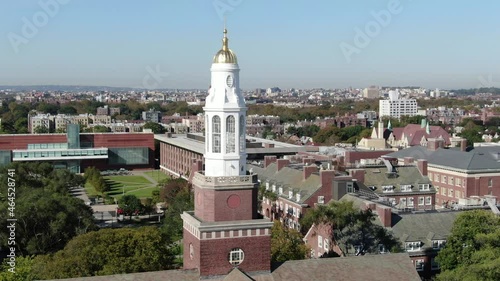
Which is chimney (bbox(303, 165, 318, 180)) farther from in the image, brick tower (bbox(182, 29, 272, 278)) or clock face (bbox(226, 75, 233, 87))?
clock face (bbox(226, 75, 233, 87))

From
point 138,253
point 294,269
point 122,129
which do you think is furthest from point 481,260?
point 122,129

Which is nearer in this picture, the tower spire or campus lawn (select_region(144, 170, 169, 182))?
Result: the tower spire

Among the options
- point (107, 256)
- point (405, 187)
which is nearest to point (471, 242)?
point (107, 256)

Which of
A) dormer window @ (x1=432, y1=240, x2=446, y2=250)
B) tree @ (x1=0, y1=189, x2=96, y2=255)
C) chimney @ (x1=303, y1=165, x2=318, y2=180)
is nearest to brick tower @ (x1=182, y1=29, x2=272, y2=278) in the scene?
dormer window @ (x1=432, y1=240, x2=446, y2=250)

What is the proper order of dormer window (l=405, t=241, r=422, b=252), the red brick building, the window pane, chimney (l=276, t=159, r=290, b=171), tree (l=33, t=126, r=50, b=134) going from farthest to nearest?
tree (l=33, t=126, r=50, b=134) → the window pane → the red brick building → chimney (l=276, t=159, r=290, b=171) → dormer window (l=405, t=241, r=422, b=252)

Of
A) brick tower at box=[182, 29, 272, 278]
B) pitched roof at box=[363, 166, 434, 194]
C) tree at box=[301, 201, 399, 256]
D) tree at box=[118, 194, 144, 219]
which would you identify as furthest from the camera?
tree at box=[118, 194, 144, 219]

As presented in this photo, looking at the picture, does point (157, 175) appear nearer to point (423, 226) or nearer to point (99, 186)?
point (99, 186)

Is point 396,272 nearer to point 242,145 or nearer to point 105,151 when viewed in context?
point 242,145

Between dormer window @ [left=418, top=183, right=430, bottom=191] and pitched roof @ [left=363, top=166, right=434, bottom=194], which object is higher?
pitched roof @ [left=363, top=166, right=434, bottom=194]
